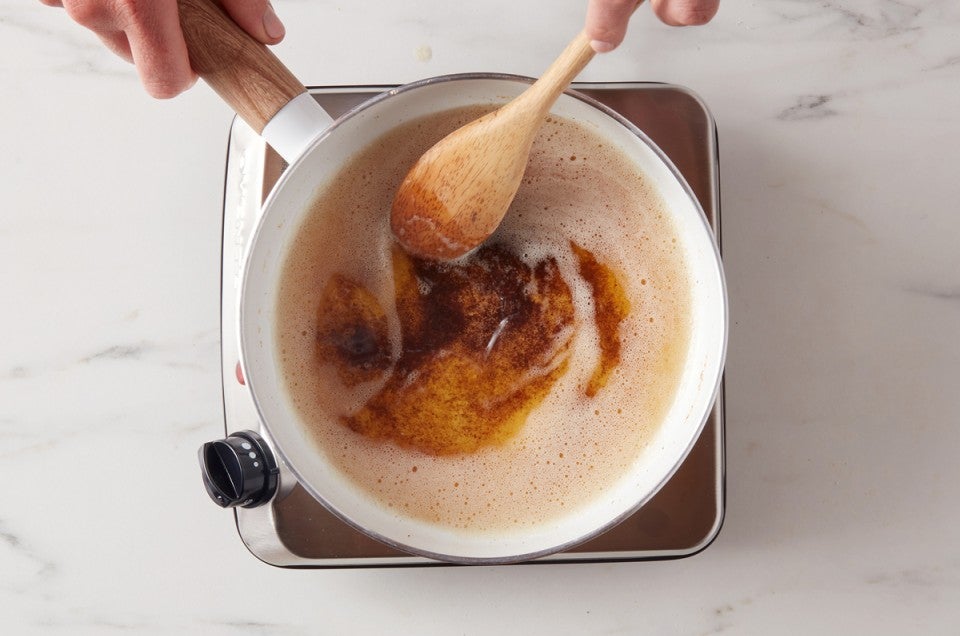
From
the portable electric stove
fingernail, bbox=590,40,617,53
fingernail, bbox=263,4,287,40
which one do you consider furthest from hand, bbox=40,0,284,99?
fingernail, bbox=590,40,617,53

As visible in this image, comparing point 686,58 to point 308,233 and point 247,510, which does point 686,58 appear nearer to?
point 308,233

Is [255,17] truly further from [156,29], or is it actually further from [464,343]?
[464,343]

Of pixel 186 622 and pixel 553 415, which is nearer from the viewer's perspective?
pixel 553 415

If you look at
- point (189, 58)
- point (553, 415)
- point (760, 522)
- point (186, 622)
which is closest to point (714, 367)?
point (553, 415)

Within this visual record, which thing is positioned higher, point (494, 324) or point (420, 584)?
point (494, 324)

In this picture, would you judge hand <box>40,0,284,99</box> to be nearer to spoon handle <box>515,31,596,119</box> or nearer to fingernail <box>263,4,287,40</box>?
fingernail <box>263,4,287,40</box>

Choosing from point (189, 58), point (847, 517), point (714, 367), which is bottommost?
point (847, 517)
